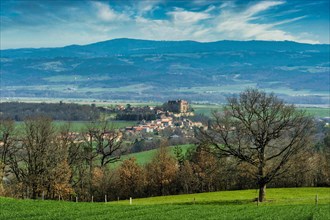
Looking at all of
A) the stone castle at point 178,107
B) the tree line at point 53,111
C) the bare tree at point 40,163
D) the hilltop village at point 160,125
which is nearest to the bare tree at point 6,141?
the bare tree at point 40,163

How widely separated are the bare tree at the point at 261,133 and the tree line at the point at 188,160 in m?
0.07

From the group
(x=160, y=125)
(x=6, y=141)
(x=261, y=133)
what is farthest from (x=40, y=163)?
(x=160, y=125)

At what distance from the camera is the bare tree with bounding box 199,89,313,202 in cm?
3198

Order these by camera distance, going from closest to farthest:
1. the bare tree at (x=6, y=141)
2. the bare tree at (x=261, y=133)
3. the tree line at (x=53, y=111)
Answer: the bare tree at (x=261, y=133)
the bare tree at (x=6, y=141)
the tree line at (x=53, y=111)

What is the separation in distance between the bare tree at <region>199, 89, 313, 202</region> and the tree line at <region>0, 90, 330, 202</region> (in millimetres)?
70

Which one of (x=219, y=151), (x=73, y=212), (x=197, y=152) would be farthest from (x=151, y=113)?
(x=73, y=212)

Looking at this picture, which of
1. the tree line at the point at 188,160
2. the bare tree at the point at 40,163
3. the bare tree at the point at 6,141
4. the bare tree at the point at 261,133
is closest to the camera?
the bare tree at the point at 261,133

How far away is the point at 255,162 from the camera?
33.3 metres

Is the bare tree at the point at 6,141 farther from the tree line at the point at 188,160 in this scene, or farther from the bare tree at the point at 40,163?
the bare tree at the point at 40,163

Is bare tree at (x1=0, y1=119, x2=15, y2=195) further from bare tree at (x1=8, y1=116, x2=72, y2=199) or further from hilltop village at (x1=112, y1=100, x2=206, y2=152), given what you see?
hilltop village at (x1=112, y1=100, x2=206, y2=152)

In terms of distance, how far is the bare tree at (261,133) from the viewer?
1259 inches

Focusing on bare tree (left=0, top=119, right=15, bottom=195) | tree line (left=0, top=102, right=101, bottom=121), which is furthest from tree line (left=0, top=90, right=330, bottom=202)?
tree line (left=0, top=102, right=101, bottom=121)

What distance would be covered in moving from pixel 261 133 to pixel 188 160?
23.4m

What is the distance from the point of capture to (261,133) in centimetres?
3259
